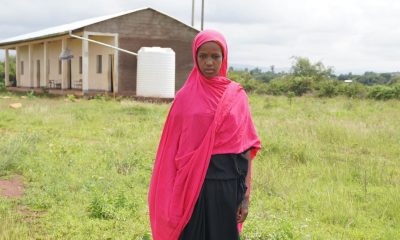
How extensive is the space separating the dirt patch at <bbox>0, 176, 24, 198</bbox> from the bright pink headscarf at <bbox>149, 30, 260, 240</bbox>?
11.5ft

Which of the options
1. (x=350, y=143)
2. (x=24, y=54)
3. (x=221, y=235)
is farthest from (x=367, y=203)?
(x=24, y=54)

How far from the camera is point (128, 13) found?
21969mm

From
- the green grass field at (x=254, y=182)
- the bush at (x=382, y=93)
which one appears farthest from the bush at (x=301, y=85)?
the green grass field at (x=254, y=182)

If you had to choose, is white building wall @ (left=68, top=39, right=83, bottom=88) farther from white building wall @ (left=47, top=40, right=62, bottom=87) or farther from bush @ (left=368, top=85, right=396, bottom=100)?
bush @ (left=368, top=85, right=396, bottom=100)

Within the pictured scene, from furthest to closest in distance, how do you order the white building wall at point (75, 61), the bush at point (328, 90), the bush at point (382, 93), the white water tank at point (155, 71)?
the bush at point (328, 90), the bush at point (382, 93), the white building wall at point (75, 61), the white water tank at point (155, 71)

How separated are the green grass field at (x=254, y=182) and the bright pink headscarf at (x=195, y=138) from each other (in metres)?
1.51

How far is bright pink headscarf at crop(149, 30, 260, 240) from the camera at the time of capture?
9.04 feet

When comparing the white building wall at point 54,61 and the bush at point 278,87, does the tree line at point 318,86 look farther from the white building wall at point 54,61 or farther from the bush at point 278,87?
the white building wall at point 54,61

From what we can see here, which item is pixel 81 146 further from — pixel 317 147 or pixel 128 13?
pixel 128 13

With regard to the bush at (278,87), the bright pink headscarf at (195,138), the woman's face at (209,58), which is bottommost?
the bush at (278,87)

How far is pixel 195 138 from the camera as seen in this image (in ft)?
9.12

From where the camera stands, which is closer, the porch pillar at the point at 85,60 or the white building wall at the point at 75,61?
the porch pillar at the point at 85,60

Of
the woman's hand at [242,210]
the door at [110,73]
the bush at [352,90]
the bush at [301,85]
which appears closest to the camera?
the woman's hand at [242,210]

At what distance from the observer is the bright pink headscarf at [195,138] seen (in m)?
2.75
